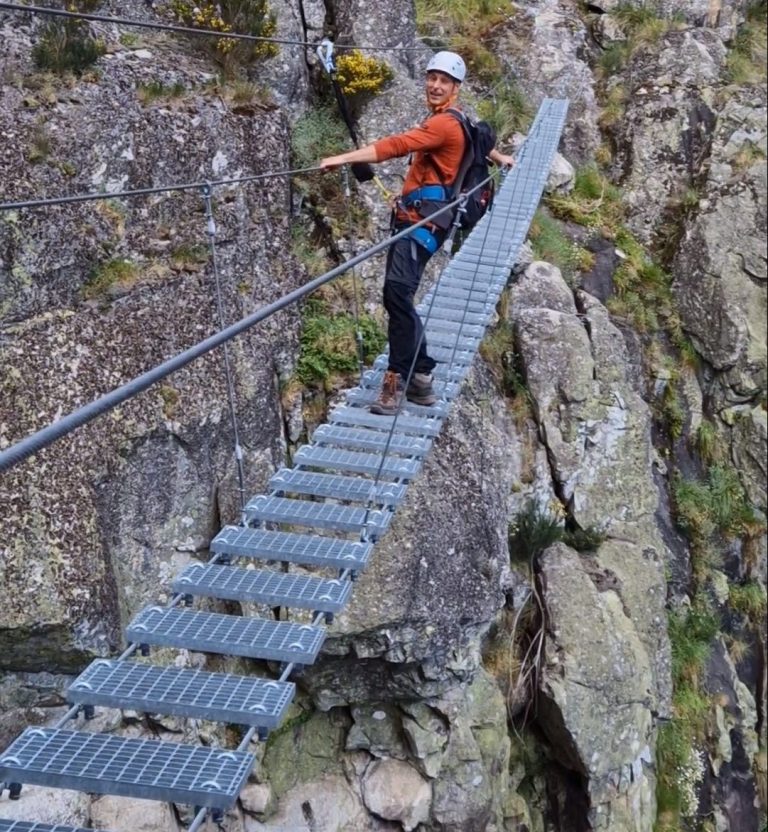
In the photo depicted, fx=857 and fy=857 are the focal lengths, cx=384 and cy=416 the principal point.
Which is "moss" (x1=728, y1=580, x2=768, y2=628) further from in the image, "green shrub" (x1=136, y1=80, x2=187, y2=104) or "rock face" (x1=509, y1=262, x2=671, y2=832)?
"green shrub" (x1=136, y1=80, x2=187, y2=104)

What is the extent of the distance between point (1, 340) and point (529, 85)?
828cm

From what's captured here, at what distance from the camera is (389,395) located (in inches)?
201

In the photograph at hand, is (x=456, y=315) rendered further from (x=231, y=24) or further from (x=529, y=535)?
(x=231, y=24)

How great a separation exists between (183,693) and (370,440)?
6.80ft

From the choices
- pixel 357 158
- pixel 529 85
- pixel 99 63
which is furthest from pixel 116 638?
pixel 529 85

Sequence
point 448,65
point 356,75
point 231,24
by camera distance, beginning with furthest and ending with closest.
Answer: point 356,75
point 231,24
point 448,65

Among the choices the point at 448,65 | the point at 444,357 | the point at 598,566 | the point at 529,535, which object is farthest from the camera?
the point at 598,566

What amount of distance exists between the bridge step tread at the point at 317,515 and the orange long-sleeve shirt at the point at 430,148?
1.76 m

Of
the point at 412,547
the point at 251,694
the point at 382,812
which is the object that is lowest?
the point at 382,812

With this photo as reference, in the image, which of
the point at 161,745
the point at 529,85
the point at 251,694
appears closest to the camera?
the point at 161,745

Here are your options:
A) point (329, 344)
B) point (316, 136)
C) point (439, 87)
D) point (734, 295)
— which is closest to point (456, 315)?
point (329, 344)

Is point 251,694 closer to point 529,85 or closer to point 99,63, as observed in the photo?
point 99,63

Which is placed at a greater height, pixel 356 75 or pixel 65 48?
pixel 65 48

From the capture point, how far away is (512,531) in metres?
6.71
